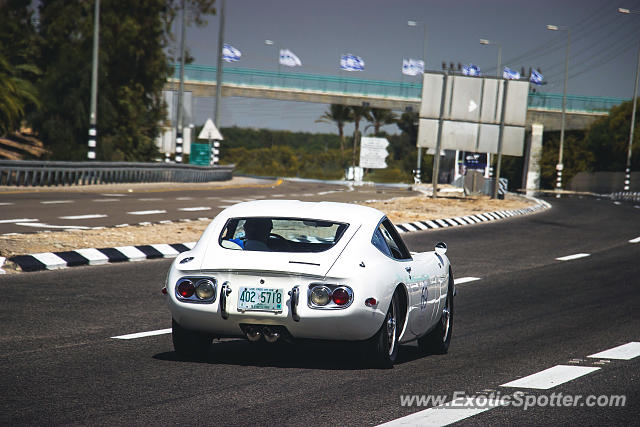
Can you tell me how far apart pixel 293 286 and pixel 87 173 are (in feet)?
106

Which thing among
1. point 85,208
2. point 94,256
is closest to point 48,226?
point 94,256

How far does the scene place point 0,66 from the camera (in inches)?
1629

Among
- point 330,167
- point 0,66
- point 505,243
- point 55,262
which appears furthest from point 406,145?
point 55,262

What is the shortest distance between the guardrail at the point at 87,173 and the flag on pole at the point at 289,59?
49850 mm

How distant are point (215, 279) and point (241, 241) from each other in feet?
2.92

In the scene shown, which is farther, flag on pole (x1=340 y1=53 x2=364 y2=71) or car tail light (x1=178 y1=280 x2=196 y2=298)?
flag on pole (x1=340 y1=53 x2=364 y2=71)

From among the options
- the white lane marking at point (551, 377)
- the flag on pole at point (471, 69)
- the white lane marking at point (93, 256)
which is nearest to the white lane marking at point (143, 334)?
the white lane marking at point (551, 377)

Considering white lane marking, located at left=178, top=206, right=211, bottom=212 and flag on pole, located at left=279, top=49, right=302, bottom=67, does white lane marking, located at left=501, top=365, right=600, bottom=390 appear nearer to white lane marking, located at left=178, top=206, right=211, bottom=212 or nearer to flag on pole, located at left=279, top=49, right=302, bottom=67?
white lane marking, located at left=178, top=206, right=211, bottom=212

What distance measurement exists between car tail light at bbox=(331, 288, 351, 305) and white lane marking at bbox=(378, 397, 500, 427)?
1156 mm

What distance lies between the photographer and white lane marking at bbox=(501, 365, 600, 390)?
727 cm

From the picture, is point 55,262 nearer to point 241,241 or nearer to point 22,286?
point 22,286

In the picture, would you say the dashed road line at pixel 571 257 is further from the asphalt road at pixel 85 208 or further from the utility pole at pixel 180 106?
the utility pole at pixel 180 106

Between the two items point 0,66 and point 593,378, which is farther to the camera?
point 0,66

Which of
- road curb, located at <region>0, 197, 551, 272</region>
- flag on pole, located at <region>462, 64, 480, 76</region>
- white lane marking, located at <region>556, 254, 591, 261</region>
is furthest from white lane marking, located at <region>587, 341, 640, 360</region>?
flag on pole, located at <region>462, 64, 480, 76</region>
